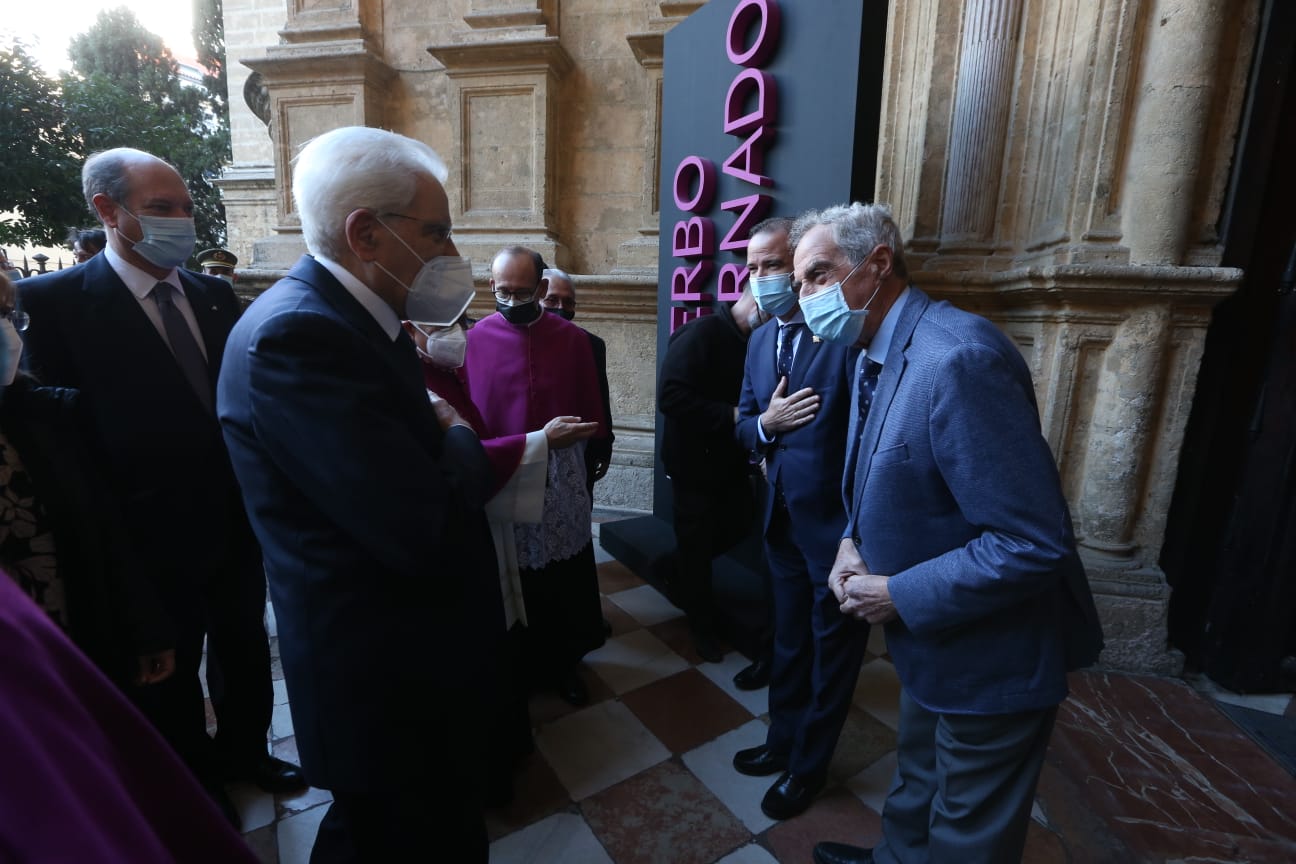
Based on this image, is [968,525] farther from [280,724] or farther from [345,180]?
[280,724]

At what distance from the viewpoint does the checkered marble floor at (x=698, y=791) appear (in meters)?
1.88

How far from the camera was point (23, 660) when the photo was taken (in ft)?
1.46

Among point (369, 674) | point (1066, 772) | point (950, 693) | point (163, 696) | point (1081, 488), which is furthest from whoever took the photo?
point (1081, 488)

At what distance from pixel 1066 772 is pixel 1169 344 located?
181 cm

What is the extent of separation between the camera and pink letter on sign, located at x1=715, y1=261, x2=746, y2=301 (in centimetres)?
328

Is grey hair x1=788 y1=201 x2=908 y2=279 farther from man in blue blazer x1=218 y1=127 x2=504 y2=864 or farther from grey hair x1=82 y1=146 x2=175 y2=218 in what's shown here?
grey hair x1=82 y1=146 x2=175 y2=218

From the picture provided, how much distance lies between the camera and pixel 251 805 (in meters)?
2.00

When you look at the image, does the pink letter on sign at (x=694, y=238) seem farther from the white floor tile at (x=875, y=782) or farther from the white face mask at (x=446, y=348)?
the white floor tile at (x=875, y=782)

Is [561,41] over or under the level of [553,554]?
over

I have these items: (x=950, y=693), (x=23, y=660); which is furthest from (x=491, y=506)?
(x=950, y=693)

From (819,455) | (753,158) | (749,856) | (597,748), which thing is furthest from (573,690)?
(753,158)

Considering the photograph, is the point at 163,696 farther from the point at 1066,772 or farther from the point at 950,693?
the point at 1066,772

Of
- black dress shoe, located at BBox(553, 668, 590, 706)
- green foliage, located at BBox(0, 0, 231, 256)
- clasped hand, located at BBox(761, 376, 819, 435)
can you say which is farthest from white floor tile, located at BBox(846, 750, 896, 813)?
green foliage, located at BBox(0, 0, 231, 256)

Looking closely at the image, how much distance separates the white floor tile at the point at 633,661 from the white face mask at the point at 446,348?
63.8 inches
